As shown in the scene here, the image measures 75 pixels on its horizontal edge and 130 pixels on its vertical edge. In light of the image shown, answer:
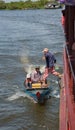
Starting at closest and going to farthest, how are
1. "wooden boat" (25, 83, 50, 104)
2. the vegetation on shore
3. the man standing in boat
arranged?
1. "wooden boat" (25, 83, 50, 104)
2. the man standing in boat
3. the vegetation on shore

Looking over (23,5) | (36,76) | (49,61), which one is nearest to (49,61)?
(49,61)

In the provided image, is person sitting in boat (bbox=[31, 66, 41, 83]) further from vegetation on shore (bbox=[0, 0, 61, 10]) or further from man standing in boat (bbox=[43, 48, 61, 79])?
vegetation on shore (bbox=[0, 0, 61, 10])

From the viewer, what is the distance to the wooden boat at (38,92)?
1756 centimetres

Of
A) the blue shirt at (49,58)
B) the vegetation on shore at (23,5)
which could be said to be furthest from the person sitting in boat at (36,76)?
the vegetation on shore at (23,5)

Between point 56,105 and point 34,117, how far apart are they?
168cm

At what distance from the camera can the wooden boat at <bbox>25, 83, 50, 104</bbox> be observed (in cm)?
1756

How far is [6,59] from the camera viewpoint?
30375 millimetres

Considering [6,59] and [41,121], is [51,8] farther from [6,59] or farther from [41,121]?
[41,121]

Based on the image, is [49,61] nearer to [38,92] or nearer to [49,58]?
[49,58]

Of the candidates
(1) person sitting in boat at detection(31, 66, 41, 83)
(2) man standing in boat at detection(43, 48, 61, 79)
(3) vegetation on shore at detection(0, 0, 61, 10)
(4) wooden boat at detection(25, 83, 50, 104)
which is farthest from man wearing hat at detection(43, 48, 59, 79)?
(3) vegetation on shore at detection(0, 0, 61, 10)

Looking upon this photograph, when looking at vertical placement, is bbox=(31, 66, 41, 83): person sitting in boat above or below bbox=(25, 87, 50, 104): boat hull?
above

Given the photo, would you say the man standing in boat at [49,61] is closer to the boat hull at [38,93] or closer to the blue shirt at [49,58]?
the blue shirt at [49,58]

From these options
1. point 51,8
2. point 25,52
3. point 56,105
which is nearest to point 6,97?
point 56,105

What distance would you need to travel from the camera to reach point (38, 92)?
17.5m
